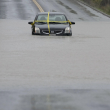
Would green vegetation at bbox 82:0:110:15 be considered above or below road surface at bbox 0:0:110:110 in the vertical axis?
below

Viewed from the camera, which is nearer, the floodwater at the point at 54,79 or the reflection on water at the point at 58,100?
the reflection on water at the point at 58,100

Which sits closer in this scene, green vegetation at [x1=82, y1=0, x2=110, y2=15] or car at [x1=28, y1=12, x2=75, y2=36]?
car at [x1=28, y1=12, x2=75, y2=36]

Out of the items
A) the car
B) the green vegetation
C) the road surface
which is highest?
the road surface

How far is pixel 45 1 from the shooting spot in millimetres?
63312

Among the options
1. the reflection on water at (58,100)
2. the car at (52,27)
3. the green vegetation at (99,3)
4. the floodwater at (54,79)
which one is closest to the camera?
the reflection on water at (58,100)

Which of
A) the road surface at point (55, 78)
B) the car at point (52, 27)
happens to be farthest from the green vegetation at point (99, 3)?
the road surface at point (55, 78)

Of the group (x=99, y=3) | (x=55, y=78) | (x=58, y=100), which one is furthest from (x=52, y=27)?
(x=99, y=3)

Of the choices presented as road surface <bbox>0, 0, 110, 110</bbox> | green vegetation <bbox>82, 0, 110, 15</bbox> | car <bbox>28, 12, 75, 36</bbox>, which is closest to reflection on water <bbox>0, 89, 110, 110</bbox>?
road surface <bbox>0, 0, 110, 110</bbox>

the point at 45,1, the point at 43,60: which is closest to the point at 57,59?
the point at 43,60

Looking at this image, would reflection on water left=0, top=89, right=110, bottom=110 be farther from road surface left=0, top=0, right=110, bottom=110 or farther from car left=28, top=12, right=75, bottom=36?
car left=28, top=12, right=75, bottom=36

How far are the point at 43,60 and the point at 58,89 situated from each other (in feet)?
16.1

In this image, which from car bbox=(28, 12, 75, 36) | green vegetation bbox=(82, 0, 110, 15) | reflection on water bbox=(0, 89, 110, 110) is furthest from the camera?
green vegetation bbox=(82, 0, 110, 15)

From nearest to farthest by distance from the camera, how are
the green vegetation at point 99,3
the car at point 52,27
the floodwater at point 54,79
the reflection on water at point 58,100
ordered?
the reflection on water at point 58,100 → the floodwater at point 54,79 → the car at point 52,27 → the green vegetation at point 99,3

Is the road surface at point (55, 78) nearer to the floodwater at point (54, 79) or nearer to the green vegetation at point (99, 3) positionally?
the floodwater at point (54, 79)
